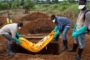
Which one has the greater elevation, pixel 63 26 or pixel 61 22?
pixel 61 22

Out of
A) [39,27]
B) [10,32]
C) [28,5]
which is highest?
[10,32]

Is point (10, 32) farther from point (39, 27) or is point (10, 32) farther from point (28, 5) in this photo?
point (28, 5)

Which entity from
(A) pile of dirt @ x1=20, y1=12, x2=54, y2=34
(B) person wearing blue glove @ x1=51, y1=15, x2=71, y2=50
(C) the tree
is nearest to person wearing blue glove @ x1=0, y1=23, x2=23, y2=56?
(B) person wearing blue glove @ x1=51, y1=15, x2=71, y2=50

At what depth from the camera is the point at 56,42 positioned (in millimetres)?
12336

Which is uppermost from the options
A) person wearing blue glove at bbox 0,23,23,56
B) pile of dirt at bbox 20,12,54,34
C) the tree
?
person wearing blue glove at bbox 0,23,23,56

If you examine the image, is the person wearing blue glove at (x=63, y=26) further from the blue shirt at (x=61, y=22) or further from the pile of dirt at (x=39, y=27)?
the pile of dirt at (x=39, y=27)

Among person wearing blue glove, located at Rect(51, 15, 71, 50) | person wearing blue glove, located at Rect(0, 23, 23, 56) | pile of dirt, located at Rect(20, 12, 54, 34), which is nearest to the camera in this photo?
person wearing blue glove, located at Rect(0, 23, 23, 56)

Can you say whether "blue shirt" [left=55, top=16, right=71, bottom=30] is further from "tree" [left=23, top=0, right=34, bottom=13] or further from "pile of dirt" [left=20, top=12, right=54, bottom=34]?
"tree" [left=23, top=0, right=34, bottom=13]

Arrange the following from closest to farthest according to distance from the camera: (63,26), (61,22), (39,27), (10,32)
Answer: (10,32) < (61,22) < (63,26) < (39,27)

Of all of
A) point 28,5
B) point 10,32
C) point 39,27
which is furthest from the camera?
point 28,5

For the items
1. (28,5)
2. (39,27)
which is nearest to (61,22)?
(39,27)

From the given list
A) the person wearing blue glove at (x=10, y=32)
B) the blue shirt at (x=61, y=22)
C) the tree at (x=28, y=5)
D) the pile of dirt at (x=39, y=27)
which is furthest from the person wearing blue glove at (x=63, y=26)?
the tree at (x=28, y=5)

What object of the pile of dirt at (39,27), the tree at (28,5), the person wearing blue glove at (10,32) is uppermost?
the person wearing blue glove at (10,32)

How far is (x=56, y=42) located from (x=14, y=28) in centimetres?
248
